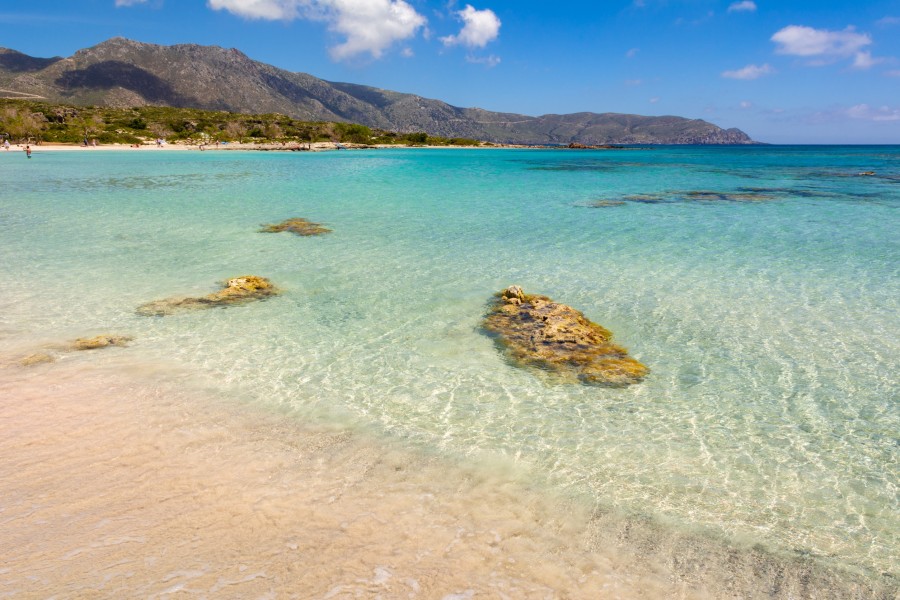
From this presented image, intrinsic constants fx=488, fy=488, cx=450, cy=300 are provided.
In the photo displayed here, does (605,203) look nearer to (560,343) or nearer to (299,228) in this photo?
(299,228)

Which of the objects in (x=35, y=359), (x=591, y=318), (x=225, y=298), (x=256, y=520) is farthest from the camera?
(x=225, y=298)

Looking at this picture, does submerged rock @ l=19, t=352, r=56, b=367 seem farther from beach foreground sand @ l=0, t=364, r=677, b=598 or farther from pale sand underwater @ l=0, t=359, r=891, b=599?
pale sand underwater @ l=0, t=359, r=891, b=599

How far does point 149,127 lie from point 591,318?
136 meters

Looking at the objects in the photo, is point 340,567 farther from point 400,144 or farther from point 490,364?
point 400,144

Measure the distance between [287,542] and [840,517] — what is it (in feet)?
21.1

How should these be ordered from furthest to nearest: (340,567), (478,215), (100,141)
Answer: (100,141) → (478,215) → (340,567)

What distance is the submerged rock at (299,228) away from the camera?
21756 millimetres

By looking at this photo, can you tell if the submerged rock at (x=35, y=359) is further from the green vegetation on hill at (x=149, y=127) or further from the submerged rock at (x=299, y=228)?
the green vegetation on hill at (x=149, y=127)

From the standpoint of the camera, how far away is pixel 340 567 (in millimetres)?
4848

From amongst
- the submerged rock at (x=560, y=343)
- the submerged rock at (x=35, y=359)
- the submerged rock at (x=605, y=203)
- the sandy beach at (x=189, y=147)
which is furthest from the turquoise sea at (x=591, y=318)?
the sandy beach at (x=189, y=147)

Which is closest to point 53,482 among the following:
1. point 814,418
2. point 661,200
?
point 814,418

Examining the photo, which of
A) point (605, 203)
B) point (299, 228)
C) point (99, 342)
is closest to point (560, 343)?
point (99, 342)

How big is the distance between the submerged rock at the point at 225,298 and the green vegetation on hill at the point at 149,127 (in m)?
108

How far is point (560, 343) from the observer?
10195 millimetres
